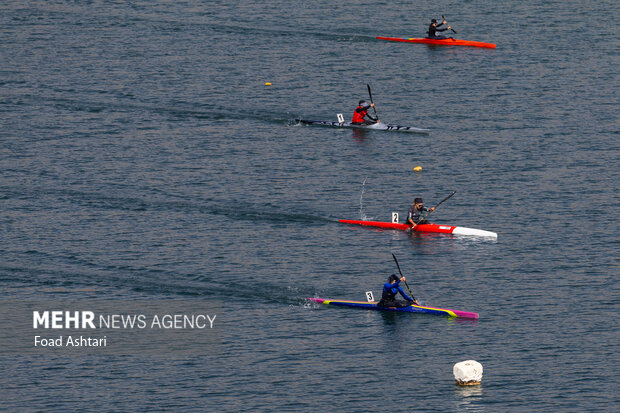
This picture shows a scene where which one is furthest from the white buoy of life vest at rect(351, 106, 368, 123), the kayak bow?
life vest at rect(351, 106, 368, 123)

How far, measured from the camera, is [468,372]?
6575 centimetres

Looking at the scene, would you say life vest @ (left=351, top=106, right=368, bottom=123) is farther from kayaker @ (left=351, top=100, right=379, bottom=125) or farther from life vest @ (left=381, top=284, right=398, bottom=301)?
life vest @ (left=381, top=284, right=398, bottom=301)

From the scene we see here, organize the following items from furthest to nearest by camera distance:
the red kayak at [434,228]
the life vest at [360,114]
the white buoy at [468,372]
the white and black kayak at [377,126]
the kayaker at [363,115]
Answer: the life vest at [360,114]
the kayaker at [363,115]
the white and black kayak at [377,126]
the red kayak at [434,228]
the white buoy at [468,372]

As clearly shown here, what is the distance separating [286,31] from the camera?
135875 mm

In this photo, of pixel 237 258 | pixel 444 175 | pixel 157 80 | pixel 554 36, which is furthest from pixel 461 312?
pixel 554 36

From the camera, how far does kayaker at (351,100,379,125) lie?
10700cm

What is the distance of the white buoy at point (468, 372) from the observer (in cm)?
6575

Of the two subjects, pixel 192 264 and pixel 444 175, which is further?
pixel 444 175

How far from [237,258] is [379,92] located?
39.4 meters

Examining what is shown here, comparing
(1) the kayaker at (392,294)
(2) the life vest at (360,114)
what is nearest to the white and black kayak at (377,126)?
(2) the life vest at (360,114)

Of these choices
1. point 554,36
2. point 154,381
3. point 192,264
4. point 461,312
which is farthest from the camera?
point 554,36

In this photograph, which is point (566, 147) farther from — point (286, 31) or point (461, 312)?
point (286, 31)

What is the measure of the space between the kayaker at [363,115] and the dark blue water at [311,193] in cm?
128

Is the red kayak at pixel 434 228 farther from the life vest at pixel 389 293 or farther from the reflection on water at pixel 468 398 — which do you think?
the reflection on water at pixel 468 398
